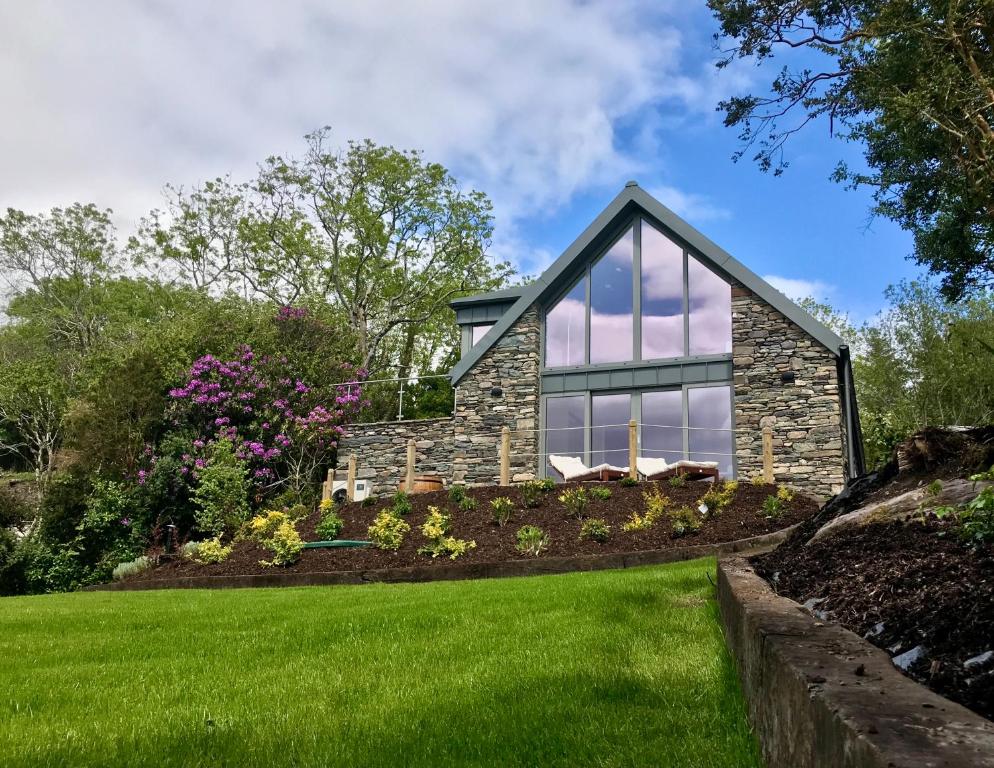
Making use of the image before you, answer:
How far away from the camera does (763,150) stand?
1264cm

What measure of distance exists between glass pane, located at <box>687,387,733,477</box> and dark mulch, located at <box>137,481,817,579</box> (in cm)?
285

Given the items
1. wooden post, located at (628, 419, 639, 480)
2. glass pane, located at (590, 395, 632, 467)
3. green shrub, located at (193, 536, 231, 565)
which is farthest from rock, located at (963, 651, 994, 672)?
glass pane, located at (590, 395, 632, 467)

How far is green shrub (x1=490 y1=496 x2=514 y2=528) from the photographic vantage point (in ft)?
38.4

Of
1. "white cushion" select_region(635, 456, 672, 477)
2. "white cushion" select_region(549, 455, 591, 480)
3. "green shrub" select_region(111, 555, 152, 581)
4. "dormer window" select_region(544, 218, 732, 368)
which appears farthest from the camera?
"dormer window" select_region(544, 218, 732, 368)

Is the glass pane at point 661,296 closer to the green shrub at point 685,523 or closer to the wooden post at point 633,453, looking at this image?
the wooden post at point 633,453

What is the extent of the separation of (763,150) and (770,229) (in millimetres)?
5601

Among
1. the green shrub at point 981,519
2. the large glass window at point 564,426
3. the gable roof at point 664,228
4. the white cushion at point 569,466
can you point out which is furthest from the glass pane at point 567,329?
the green shrub at point 981,519

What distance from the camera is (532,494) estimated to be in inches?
497

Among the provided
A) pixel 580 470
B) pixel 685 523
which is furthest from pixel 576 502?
pixel 580 470

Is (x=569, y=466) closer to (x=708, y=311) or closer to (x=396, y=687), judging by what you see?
(x=708, y=311)

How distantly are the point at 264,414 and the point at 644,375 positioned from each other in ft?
31.1

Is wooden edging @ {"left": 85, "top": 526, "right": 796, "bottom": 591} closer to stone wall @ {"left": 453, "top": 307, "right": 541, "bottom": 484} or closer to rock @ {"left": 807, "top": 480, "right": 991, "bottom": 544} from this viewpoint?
rock @ {"left": 807, "top": 480, "right": 991, "bottom": 544}

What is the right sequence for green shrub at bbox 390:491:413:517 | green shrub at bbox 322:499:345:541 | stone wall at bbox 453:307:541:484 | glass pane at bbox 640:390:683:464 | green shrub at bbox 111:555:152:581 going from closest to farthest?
green shrub at bbox 322:499:345:541
green shrub at bbox 390:491:413:517
green shrub at bbox 111:555:152:581
glass pane at bbox 640:390:683:464
stone wall at bbox 453:307:541:484

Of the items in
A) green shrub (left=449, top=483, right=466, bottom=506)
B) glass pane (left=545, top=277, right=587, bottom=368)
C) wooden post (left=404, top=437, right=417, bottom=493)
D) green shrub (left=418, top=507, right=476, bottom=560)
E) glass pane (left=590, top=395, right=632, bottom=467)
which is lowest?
green shrub (left=418, top=507, right=476, bottom=560)
